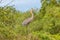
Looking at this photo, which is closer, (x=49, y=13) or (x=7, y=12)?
(x=7, y=12)

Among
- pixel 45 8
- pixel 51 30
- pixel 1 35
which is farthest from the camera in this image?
pixel 45 8

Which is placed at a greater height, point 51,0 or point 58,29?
point 51,0

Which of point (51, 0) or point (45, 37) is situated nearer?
point (45, 37)

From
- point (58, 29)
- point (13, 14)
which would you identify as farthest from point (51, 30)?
point (13, 14)

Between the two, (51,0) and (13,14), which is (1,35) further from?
(51,0)

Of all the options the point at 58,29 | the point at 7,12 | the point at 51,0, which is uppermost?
the point at 7,12

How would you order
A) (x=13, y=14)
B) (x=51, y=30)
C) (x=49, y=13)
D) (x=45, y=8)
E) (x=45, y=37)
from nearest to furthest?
(x=13, y=14) → (x=45, y=37) → (x=51, y=30) → (x=49, y=13) → (x=45, y=8)

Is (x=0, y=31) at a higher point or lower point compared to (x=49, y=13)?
higher

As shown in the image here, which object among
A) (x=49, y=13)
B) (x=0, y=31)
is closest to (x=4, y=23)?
(x=0, y=31)

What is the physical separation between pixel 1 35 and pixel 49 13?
1054 cm

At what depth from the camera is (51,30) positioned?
18.6m

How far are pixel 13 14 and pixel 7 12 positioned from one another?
0.42 meters

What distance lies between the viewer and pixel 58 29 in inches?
754

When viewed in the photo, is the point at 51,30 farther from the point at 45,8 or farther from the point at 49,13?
the point at 45,8
